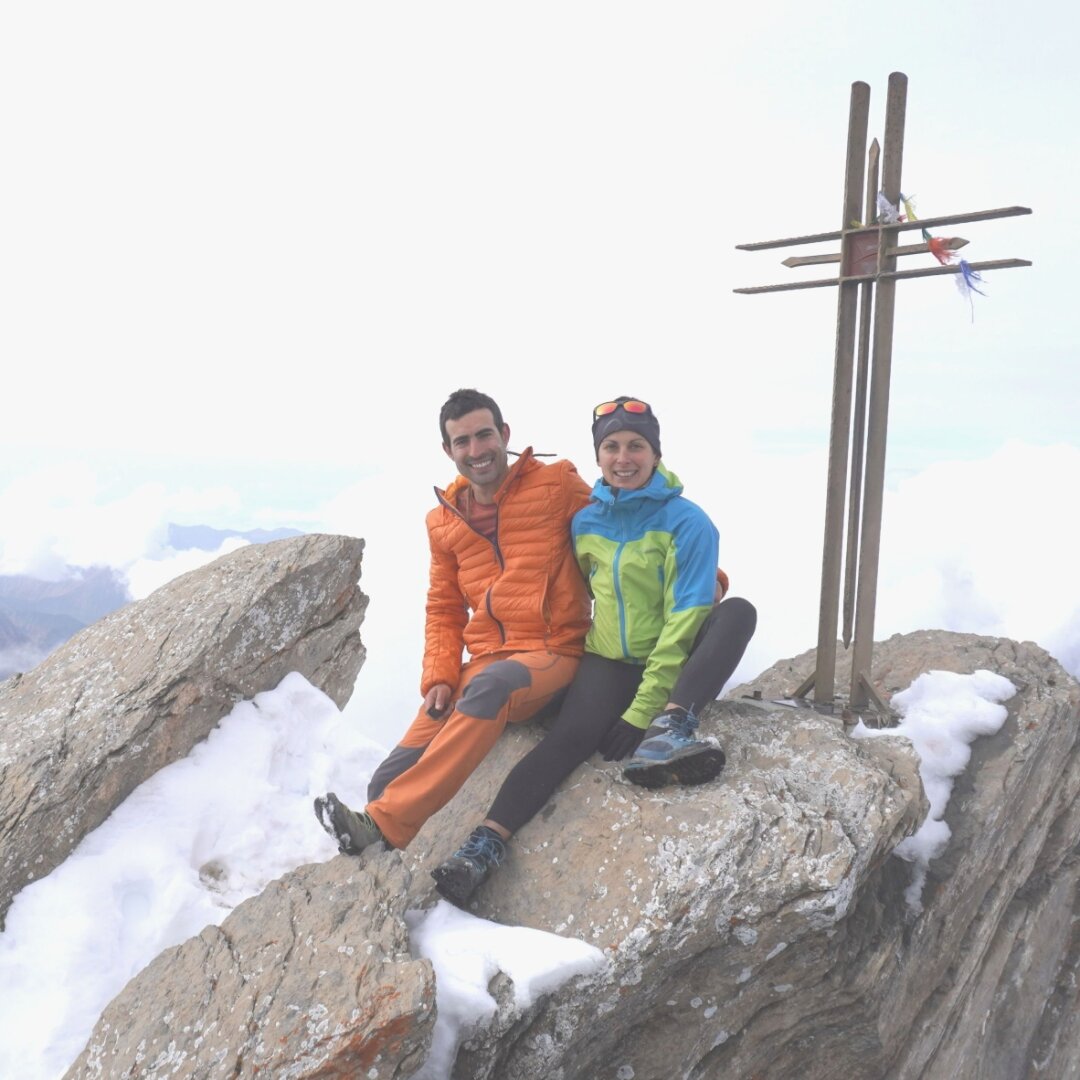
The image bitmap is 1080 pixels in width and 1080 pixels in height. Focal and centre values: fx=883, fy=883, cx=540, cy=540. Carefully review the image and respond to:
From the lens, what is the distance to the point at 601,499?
6145 millimetres

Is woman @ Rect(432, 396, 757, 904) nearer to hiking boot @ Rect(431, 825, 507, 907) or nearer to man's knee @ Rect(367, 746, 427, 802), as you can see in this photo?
hiking boot @ Rect(431, 825, 507, 907)

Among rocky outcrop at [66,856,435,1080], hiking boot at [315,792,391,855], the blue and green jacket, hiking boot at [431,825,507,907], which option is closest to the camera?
rocky outcrop at [66,856,435,1080]

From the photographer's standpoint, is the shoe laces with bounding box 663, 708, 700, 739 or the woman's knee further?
the woman's knee

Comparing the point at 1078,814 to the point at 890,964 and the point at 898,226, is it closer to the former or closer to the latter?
the point at 890,964

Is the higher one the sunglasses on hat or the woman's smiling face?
the sunglasses on hat

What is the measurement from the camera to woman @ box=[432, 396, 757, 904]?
Result: 573cm

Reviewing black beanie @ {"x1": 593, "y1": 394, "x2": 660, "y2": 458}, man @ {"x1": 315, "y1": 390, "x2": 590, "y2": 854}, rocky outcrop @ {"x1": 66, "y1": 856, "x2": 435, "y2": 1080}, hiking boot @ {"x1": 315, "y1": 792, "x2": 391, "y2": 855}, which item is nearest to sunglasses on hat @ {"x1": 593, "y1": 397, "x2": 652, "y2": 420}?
black beanie @ {"x1": 593, "y1": 394, "x2": 660, "y2": 458}

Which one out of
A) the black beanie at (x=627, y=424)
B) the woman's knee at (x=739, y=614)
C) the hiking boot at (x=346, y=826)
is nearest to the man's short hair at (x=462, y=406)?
the black beanie at (x=627, y=424)

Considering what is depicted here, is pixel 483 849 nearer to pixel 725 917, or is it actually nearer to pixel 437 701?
pixel 437 701

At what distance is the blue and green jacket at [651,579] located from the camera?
19.2ft

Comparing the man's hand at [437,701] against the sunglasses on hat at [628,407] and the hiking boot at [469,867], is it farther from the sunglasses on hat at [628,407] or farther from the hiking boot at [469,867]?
the sunglasses on hat at [628,407]

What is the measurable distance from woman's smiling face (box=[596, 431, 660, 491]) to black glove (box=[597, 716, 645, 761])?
5.38ft

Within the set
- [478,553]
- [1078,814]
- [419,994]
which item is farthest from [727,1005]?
[1078,814]

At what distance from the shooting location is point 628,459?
238 inches
